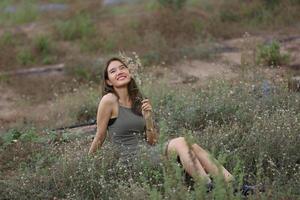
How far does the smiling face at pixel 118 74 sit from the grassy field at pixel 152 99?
2.13ft

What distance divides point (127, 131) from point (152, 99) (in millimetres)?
2383

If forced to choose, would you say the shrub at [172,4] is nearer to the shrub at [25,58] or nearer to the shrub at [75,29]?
the shrub at [75,29]

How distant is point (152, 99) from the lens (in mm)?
8359

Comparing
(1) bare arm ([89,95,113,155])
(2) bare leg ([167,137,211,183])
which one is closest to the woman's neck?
(1) bare arm ([89,95,113,155])

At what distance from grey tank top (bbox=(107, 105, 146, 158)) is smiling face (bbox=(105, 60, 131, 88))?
239mm

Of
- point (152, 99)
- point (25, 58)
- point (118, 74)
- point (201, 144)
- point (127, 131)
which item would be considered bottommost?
point (25, 58)

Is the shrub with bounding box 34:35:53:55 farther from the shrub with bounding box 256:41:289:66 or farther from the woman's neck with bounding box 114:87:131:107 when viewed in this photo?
A: the woman's neck with bounding box 114:87:131:107

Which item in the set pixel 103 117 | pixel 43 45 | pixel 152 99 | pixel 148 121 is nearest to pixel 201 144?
pixel 148 121

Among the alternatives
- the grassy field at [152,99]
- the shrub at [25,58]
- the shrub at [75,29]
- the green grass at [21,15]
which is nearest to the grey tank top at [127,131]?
the grassy field at [152,99]

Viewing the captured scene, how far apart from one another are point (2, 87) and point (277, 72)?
490 centimetres

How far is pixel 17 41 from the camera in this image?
13336 millimetres

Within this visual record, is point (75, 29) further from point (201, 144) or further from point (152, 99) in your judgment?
point (201, 144)

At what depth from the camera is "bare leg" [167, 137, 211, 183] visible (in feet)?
17.1

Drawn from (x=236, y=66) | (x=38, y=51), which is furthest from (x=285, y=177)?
(x=38, y=51)
